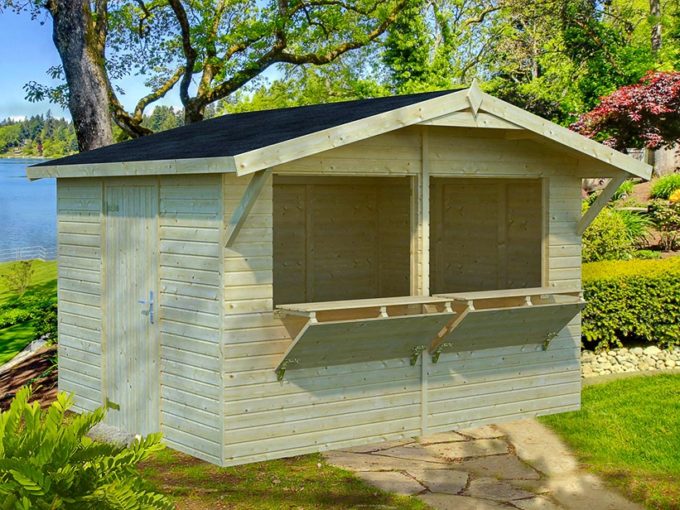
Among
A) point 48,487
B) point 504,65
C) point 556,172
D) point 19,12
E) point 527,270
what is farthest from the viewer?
point 504,65

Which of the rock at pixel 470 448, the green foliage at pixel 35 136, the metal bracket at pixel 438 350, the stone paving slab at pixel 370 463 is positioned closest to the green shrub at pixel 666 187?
the metal bracket at pixel 438 350

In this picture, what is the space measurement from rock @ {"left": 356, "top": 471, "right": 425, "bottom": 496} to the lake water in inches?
1007

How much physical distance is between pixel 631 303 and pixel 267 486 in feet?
21.3

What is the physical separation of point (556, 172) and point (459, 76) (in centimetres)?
3039

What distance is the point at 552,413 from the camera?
11.0 m

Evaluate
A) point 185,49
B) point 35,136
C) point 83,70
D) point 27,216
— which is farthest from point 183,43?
point 35,136

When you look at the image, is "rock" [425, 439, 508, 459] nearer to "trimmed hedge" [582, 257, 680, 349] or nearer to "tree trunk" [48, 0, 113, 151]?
"trimmed hedge" [582, 257, 680, 349]

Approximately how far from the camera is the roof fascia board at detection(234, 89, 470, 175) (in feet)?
26.6

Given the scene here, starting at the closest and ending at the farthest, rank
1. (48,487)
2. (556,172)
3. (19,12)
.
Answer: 1. (48,487)
2. (556,172)
3. (19,12)

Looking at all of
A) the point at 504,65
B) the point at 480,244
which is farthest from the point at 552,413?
the point at 504,65

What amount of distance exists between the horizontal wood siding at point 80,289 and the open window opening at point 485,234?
4333 millimetres

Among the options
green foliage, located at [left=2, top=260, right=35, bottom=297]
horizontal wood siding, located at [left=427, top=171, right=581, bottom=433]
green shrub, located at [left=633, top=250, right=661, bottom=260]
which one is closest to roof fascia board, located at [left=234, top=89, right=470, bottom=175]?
horizontal wood siding, located at [left=427, top=171, right=581, bottom=433]

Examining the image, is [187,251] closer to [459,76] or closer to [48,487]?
[48,487]

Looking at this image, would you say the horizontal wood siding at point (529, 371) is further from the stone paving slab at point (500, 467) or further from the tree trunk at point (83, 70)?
the tree trunk at point (83, 70)
